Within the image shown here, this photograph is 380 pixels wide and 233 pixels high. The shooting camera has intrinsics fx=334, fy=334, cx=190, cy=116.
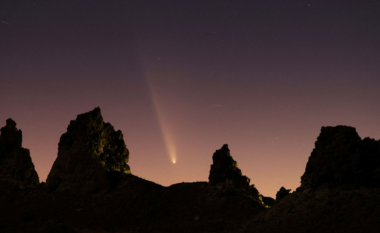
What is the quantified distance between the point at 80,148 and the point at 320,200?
1351 inches

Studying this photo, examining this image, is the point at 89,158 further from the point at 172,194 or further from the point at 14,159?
the point at 14,159

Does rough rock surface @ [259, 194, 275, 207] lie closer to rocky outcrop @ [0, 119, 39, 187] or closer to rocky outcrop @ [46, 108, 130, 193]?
rocky outcrop @ [46, 108, 130, 193]

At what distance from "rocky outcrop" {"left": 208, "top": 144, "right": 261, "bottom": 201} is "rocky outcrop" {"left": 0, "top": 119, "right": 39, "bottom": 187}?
108ft

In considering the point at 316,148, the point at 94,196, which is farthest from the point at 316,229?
the point at 94,196

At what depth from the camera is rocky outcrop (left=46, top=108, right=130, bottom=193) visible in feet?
149

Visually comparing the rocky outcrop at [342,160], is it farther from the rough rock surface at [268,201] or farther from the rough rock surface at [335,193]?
the rough rock surface at [268,201]

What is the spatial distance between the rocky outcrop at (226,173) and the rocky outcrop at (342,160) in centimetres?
1830

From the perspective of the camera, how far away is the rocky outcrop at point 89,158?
45.6 metres

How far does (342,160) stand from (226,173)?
22357mm

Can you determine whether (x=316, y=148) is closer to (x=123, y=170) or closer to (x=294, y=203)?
(x=294, y=203)

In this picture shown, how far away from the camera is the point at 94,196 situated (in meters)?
43.9

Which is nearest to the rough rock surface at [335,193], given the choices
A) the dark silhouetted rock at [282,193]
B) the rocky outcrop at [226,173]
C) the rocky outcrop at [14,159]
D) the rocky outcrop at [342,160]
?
the rocky outcrop at [342,160]

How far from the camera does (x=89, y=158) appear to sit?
4634 cm

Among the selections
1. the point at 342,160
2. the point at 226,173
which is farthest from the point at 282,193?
the point at 226,173
